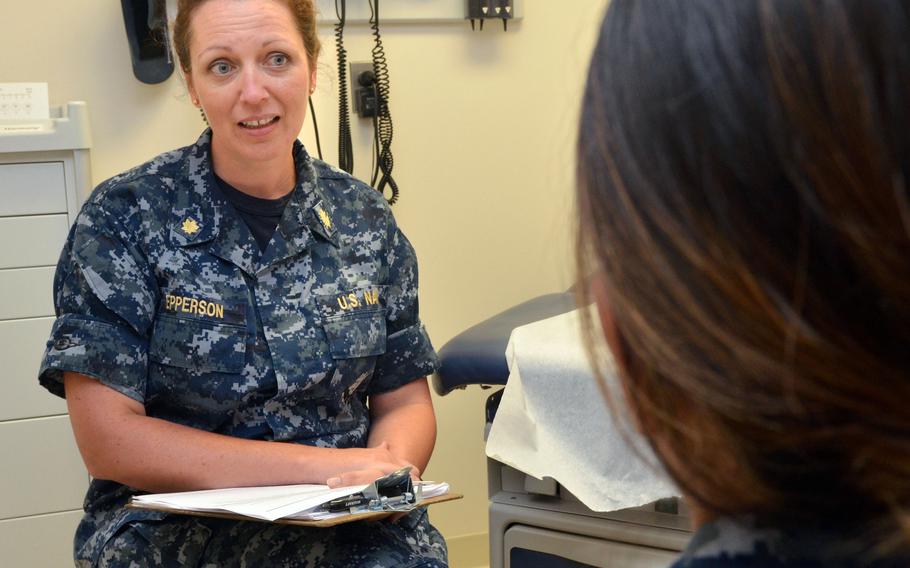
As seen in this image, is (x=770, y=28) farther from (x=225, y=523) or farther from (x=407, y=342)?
(x=407, y=342)

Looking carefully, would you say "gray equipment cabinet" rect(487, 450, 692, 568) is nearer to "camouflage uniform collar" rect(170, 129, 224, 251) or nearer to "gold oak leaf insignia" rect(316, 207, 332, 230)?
"gold oak leaf insignia" rect(316, 207, 332, 230)

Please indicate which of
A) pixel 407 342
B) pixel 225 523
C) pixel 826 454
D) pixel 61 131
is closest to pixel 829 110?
pixel 826 454

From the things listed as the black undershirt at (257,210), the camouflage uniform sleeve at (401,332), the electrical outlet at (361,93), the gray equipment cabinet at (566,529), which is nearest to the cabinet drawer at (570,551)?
the gray equipment cabinet at (566,529)

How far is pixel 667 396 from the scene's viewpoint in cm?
51

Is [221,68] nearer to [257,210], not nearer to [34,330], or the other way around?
[257,210]

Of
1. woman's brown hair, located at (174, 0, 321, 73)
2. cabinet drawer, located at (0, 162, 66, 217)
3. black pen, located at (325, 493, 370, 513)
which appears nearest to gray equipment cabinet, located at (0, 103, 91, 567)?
cabinet drawer, located at (0, 162, 66, 217)

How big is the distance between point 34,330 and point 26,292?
0.08 meters

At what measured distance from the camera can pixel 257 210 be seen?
1809 mm

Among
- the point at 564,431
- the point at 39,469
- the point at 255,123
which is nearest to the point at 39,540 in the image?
the point at 39,469

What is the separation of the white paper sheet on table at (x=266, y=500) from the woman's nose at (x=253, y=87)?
656 millimetres

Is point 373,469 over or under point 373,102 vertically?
under

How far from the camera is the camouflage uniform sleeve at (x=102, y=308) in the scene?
1595mm

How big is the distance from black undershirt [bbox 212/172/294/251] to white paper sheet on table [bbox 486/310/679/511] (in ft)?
1.62

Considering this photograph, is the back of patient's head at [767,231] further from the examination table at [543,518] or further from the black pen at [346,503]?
the examination table at [543,518]
